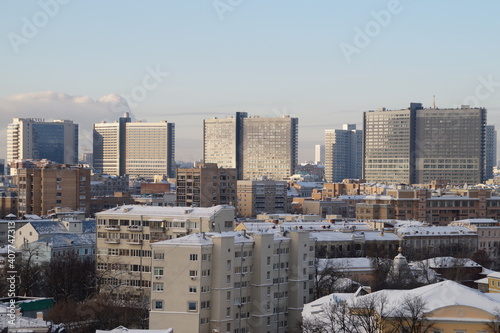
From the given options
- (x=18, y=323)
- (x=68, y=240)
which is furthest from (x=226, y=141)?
(x=18, y=323)

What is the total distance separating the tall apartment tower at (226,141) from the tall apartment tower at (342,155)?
93.5 feet

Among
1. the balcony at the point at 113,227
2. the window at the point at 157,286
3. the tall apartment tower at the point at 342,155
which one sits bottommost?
the window at the point at 157,286

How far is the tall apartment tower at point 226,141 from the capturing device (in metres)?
164

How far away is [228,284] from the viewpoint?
33656mm

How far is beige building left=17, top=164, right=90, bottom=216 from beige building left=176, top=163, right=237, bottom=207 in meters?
8.51

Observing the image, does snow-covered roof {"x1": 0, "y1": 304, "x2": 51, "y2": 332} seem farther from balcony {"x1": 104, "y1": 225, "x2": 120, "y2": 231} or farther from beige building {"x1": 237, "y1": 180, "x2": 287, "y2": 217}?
beige building {"x1": 237, "y1": 180, "x2": 287, "y2": 217}

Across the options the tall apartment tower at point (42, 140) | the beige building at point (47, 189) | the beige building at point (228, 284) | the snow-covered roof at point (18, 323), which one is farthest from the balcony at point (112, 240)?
the tall apartment tower at point (42, 140)

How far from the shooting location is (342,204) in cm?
9819

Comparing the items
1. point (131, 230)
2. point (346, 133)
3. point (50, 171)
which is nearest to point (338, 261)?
point (131, 230)

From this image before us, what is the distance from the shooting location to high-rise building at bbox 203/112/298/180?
165 meters

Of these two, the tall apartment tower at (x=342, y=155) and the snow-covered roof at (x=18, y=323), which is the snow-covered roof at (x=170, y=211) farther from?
the tall apartment tower at (x=342, y=155)

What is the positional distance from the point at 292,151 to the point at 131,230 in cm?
12590

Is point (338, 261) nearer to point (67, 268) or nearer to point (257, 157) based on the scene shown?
point (67, 268)

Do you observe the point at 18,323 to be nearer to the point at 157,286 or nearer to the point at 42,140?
the point at 157,286
